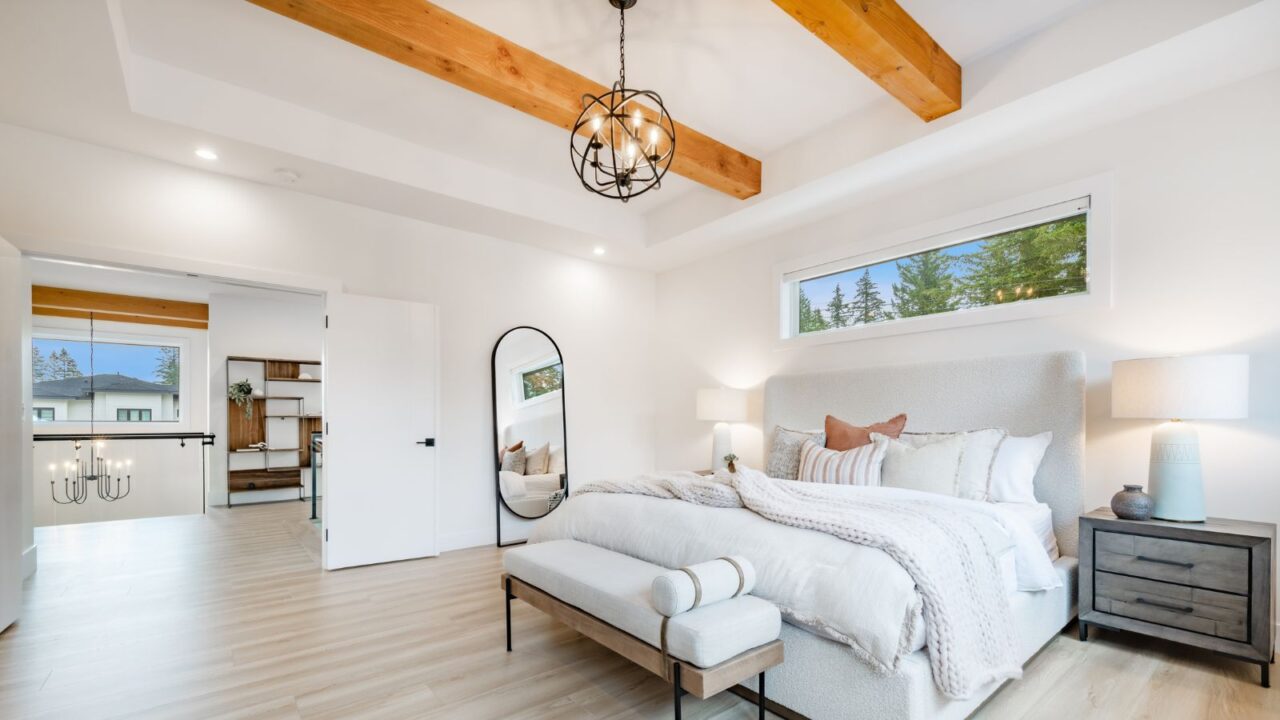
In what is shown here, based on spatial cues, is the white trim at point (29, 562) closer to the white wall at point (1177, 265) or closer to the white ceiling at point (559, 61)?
the white ceiling at point (559, 61)

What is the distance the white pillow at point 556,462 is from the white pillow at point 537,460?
0.04 m

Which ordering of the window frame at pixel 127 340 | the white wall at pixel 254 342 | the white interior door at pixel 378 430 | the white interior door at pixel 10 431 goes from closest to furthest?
the white interior door at pixel 10 431, the white interior door at pixel 378 430, the white wall at pixel 254 342, the window frame at pixel 127 340

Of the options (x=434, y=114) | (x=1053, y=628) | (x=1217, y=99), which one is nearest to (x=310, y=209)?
(x=434, y=114)

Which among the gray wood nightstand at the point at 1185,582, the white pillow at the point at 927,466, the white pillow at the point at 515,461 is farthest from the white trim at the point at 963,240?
the white pillow at the point at 515,461

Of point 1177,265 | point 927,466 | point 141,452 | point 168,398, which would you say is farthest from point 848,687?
point 168,398

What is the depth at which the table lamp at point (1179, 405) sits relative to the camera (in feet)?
7.95

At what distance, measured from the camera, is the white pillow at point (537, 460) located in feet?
16.8

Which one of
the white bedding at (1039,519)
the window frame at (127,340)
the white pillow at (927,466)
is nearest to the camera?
the white bedding at (1039,519)

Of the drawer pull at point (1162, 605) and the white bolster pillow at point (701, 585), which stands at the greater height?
the white bolster pillow at point (701, 585)

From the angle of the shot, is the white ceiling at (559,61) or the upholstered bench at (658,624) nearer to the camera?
the upholstered bench at (658,624)

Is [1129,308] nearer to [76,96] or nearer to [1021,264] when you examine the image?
[1021,264]

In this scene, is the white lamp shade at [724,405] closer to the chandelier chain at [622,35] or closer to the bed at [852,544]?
the bed at [852,544]

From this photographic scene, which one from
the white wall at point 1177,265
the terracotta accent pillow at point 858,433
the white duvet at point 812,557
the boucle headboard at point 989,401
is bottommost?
the white duvet at point 812,557

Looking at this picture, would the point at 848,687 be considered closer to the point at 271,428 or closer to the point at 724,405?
the point at 724,405
